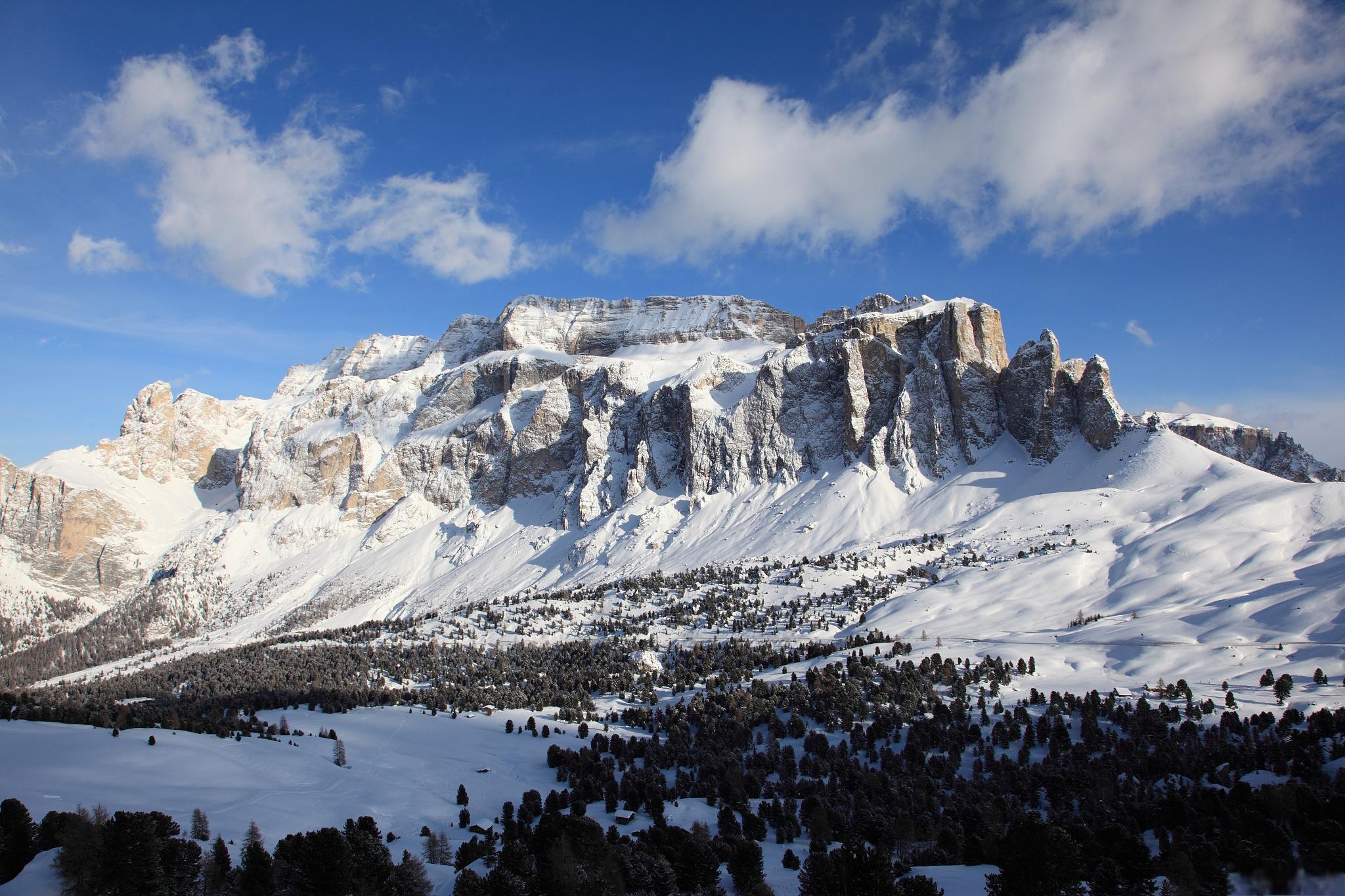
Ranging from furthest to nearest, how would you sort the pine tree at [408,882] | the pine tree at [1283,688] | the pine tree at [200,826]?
the pine tree at [1283,688]
the pine tree at [200,826]
the pine tree at [408,882]

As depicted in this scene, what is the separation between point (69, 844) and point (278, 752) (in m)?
43.8

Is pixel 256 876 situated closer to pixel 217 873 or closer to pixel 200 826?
pixel 217 873

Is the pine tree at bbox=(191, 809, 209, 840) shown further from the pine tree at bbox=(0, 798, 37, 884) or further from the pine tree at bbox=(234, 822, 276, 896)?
the pine tree at bbox=(234, 822, 276, 896)

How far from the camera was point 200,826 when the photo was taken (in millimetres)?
59844

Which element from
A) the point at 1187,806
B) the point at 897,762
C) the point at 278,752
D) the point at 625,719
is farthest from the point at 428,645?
the point at 1187,806

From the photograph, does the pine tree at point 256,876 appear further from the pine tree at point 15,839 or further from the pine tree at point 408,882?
the pine tree at point 15,839

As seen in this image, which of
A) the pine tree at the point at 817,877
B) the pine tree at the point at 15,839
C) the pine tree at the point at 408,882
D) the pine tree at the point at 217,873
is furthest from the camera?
the pine tree at the point at 408,882

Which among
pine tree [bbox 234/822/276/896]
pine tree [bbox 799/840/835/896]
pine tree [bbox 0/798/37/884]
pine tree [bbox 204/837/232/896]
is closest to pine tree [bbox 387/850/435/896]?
pine tree [bbox 234/822/276/896]

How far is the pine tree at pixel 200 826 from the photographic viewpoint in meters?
59.2

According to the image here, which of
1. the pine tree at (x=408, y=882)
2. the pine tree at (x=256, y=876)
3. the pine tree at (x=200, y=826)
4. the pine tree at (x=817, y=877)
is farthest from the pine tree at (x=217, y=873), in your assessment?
the pine tree at (x=817, y=877)

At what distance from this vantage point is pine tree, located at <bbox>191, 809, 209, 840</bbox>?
194 feet

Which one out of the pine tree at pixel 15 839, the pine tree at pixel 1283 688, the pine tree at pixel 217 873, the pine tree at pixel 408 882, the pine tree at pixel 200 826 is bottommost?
the pine tree at pixel 1283 688

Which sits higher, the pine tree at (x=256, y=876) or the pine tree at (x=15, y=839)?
the pine tree at (x=15, y=839)

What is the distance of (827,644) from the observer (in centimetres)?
13450
